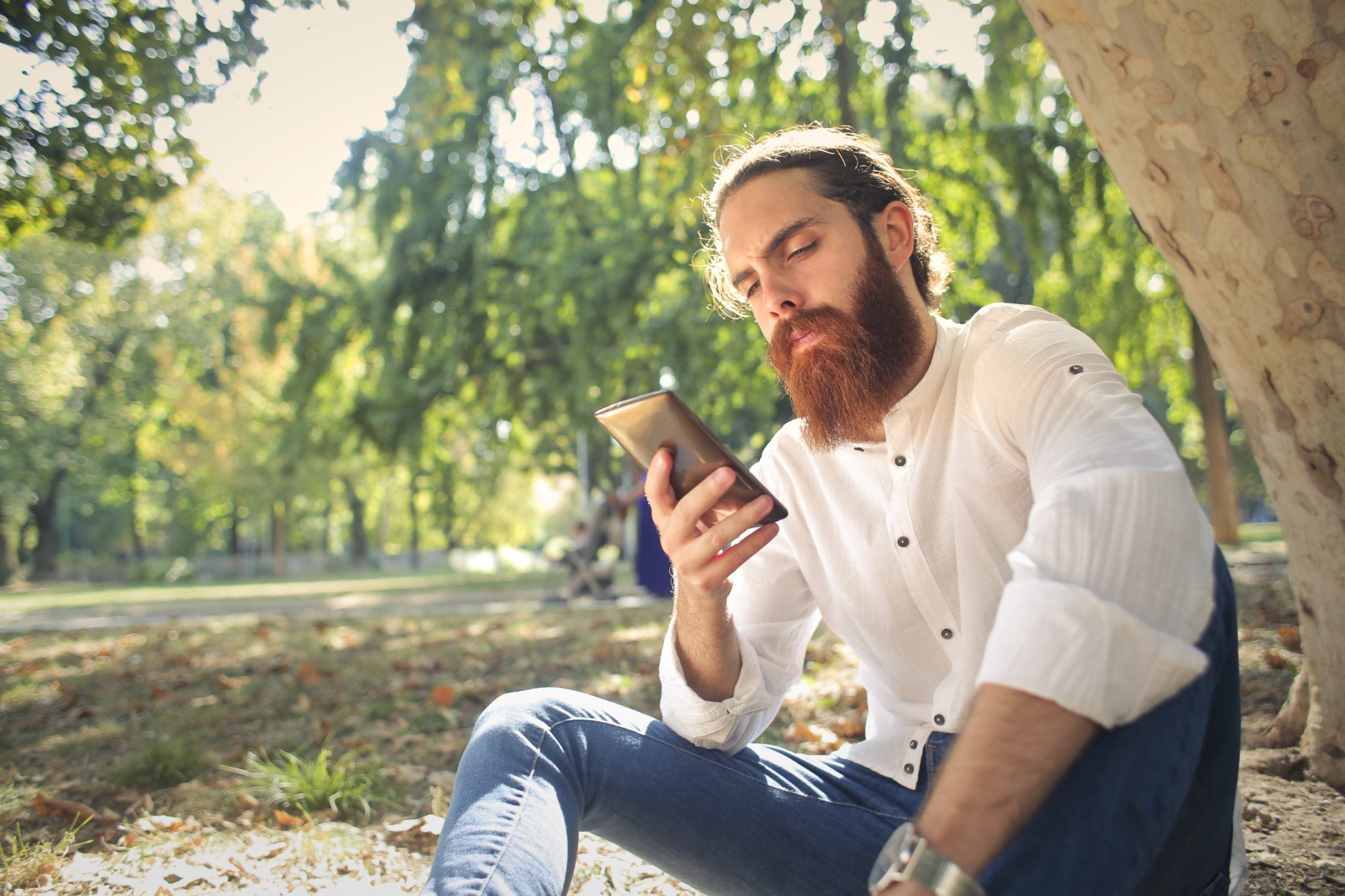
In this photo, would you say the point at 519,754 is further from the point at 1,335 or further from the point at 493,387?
the point at 1,335

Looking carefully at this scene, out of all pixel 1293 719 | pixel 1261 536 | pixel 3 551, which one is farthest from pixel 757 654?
pixel 3 551

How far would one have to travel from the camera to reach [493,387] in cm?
1323

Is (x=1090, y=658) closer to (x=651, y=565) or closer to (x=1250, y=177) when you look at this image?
(x=1250, y=177)

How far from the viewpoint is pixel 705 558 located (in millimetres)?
1769

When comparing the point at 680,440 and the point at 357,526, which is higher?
the point at 680,440

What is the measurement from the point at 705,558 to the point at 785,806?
0.53m

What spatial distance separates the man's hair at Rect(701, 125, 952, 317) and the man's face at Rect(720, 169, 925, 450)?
4 cm

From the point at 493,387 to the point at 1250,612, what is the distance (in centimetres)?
980

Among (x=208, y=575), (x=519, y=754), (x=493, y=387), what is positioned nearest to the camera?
(x=519, y=754)

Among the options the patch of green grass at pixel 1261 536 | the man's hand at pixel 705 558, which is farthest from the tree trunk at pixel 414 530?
the man's hand at pixel 705 558

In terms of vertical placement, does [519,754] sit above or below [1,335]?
below

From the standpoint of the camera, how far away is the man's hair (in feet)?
7.34

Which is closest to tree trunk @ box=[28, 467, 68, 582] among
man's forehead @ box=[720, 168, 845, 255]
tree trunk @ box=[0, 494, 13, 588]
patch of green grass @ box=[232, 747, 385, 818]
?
tree trunk @ box=[0, 494, 13, 588]

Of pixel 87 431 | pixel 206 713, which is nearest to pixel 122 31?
pixel 206 713
